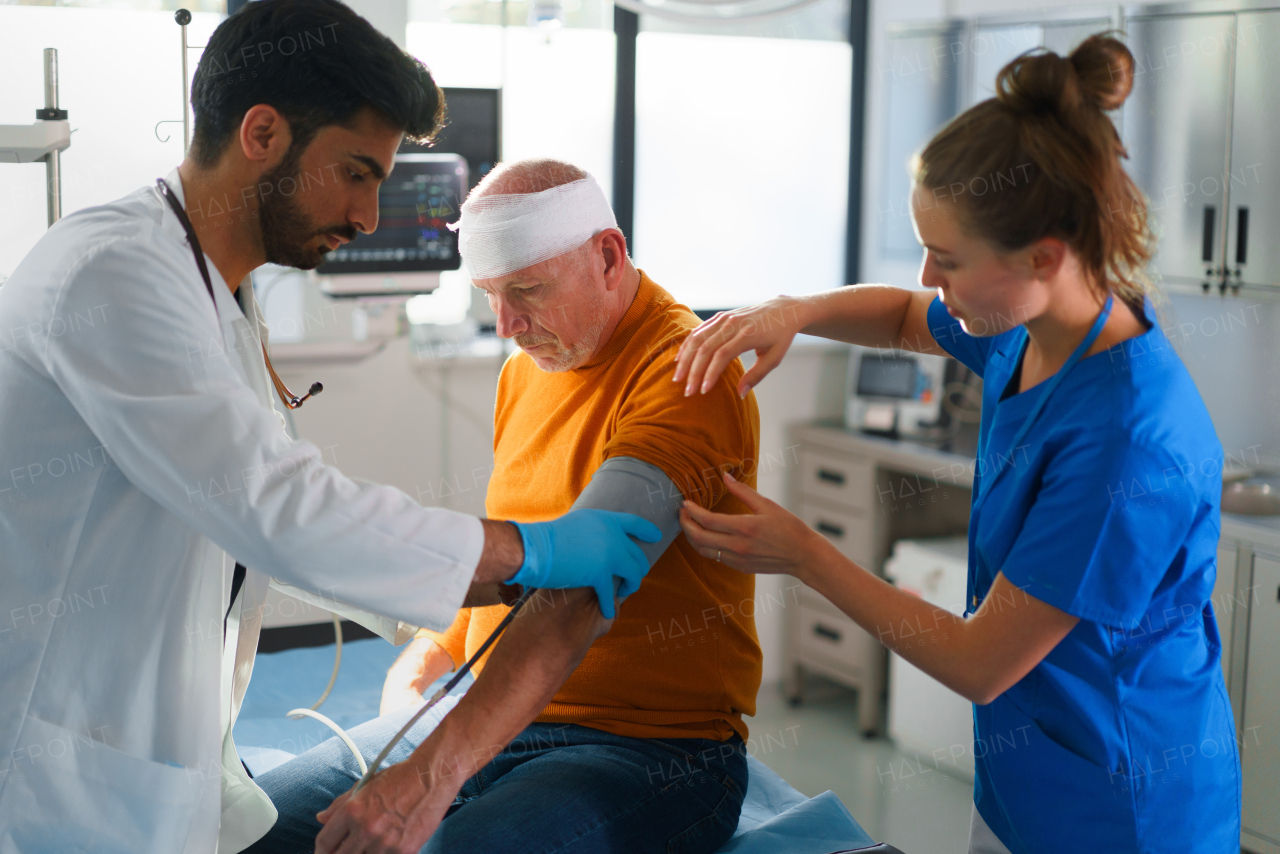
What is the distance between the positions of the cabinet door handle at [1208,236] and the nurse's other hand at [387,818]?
92.4 inches

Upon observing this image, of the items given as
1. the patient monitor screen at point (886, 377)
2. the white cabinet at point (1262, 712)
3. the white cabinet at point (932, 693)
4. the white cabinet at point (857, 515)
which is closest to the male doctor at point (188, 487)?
the white cabinet at point (1262, 712)

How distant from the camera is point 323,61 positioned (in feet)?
4.08

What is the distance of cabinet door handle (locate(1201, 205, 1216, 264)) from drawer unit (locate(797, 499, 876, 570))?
1.17m

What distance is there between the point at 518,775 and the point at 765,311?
0.67 metres

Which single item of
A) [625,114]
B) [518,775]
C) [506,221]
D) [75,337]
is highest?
[625,114]

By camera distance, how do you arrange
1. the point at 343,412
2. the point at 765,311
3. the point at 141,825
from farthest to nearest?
the point at 343,412, the point at 765,311, the point at 141,825

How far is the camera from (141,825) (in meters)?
1.22

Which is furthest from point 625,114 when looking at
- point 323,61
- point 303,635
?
point 323,61

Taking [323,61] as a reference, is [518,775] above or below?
below

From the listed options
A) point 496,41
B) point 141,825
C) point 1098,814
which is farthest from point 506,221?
point 496,41

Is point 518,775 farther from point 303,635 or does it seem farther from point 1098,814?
point 303,635

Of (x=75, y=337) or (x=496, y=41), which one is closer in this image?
(x=75, y=337)

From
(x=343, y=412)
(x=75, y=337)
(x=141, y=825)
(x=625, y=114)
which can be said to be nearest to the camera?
(x=75, y=337)

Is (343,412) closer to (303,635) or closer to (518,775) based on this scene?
(303,635)
